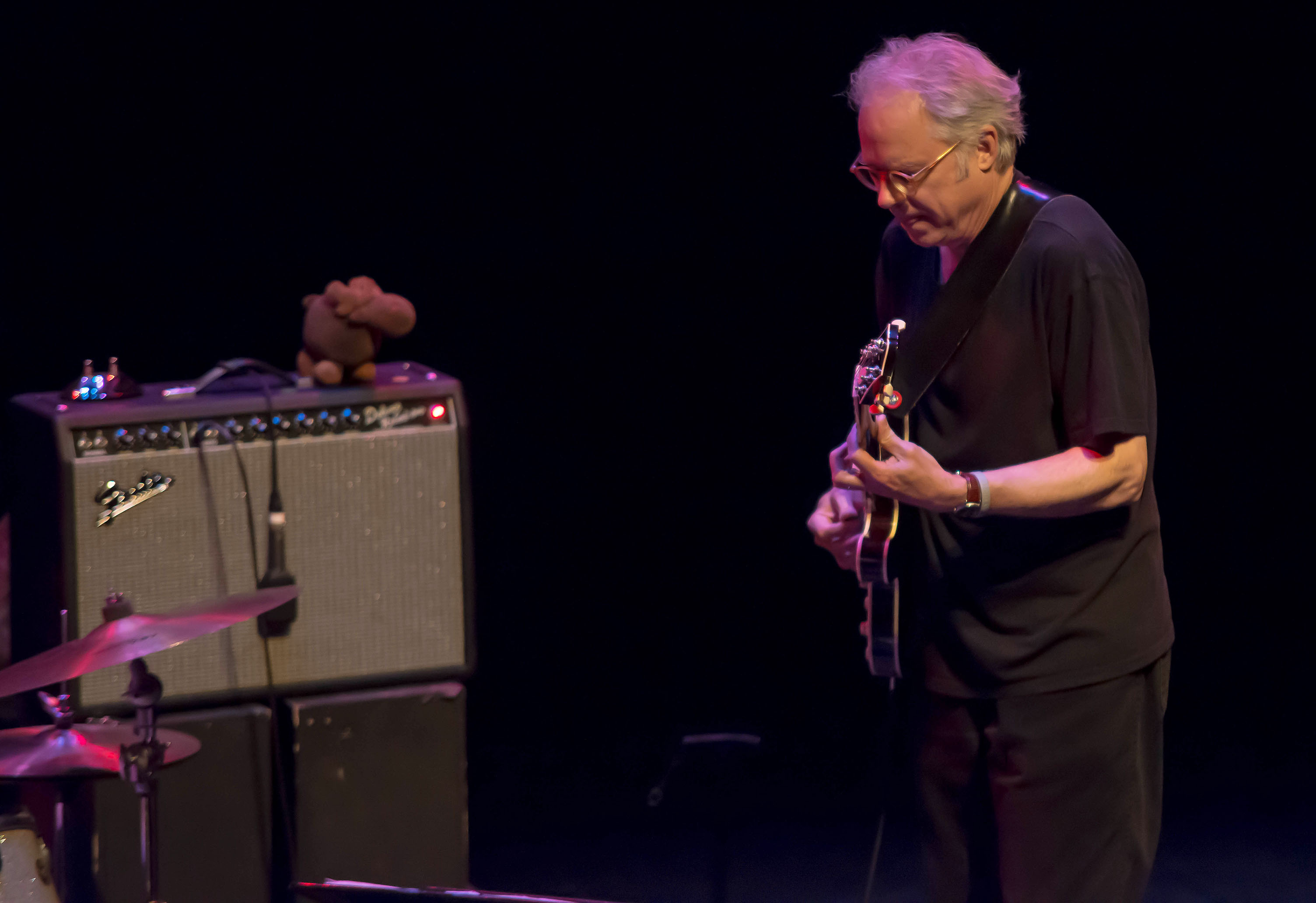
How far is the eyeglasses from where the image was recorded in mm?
2004

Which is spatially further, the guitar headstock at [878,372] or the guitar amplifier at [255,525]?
the guitar amplifier at [255,525]

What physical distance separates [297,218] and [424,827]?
122 cm

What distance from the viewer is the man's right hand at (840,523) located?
227cm

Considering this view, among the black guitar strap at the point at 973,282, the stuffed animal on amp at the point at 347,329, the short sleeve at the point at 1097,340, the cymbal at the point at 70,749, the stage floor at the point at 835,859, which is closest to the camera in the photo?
the short sleeve at the point at 1097,340

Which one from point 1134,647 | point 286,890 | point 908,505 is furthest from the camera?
point 286,890

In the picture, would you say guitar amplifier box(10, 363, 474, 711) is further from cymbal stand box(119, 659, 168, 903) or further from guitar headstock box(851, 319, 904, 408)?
guitar headstock box(851, 319, 904, 408)

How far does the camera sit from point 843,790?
3.55 m

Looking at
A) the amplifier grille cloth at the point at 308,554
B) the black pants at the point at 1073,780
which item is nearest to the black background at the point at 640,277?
the amplifier grille cloth at the point at 308,554

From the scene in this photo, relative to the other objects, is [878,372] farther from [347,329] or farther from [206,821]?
[206,821]

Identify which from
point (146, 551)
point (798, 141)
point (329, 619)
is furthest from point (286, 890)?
point (798, 141)

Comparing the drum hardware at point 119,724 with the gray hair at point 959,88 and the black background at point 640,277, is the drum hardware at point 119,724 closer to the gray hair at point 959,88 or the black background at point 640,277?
the black background at point 640,277

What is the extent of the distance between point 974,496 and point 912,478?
0.08 m

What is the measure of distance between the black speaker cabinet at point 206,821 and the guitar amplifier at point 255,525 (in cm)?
7

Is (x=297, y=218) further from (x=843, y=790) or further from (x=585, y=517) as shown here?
(x=843, y=790)
